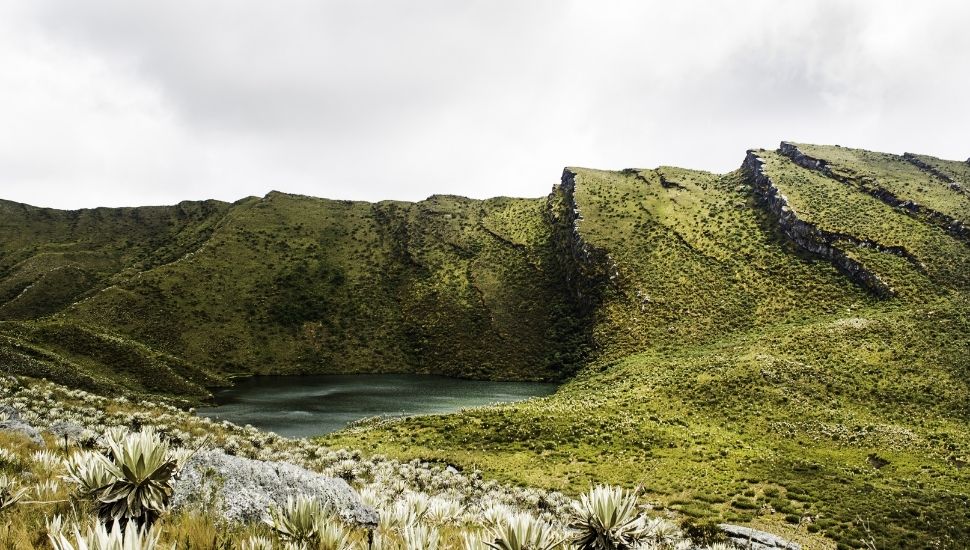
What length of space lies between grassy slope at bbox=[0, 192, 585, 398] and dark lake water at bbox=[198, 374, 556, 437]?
738 cm

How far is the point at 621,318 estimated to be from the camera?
9181 cm

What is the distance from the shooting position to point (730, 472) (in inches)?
1232

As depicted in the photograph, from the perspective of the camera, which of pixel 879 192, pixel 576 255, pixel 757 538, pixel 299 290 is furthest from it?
pixel 299 290

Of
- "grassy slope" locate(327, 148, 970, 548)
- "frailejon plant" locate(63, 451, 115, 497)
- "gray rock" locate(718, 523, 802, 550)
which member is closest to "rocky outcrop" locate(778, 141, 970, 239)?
"grassy slope" locate(327, 148, 970, 548)

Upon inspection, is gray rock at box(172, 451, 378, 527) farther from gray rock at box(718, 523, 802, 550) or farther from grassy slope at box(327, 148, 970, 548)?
gray rock at box(718, 523, 802, 550)

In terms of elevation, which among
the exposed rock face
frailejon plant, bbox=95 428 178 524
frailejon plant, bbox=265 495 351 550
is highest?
the exposed rock face

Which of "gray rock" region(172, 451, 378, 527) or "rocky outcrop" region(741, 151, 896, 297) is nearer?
"gray rock" region(172, 451, 378, 527)

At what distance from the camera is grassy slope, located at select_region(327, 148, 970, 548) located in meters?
27.6

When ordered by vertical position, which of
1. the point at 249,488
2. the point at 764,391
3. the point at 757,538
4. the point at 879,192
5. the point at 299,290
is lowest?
the point at 757,538

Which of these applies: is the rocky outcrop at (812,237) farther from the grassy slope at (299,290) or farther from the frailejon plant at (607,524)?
the frailejon plant at (607,524)

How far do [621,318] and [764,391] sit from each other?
137ft

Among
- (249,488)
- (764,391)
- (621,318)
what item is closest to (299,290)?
(621,318)

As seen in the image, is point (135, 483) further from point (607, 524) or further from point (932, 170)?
point (932, 170)

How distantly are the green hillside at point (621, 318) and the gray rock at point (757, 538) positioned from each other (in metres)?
2.07
